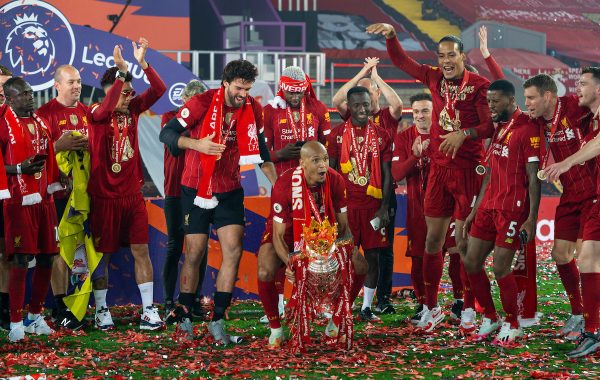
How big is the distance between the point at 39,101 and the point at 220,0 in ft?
20.9

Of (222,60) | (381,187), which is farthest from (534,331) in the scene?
(222,60)

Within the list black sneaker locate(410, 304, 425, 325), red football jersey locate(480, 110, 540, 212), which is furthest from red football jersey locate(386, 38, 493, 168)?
black sneaker locate(410, 304, 425, 325)

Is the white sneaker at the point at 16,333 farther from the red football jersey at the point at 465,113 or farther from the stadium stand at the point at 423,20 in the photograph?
the stadium stand at the point at 423,20

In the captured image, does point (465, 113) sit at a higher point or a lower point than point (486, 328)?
higher

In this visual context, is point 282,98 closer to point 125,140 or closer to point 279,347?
point 125,140

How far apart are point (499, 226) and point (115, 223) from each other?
328 centimetres

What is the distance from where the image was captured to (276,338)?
7125mm

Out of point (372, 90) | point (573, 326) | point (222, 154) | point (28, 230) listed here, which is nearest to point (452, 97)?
point (372, 90)

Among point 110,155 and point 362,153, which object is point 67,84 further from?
Result: point 362,153

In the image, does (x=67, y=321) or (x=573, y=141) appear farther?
(x=67, y=321)

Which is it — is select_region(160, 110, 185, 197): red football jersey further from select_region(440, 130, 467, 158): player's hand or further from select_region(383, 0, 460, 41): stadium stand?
select_region(383, 0, 460, 41): stadium stand

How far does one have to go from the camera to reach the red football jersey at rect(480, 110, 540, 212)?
23.0ft

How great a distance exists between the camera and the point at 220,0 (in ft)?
67.3

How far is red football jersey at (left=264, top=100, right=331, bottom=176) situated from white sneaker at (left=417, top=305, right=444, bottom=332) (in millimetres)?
1786
